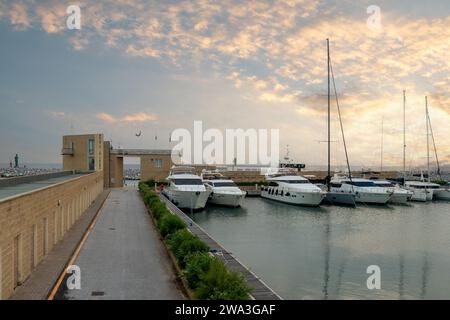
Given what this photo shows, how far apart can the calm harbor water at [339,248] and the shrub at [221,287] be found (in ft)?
22.3

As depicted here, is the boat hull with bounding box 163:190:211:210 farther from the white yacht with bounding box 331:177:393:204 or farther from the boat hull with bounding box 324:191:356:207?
the white yacht with bounding box 331:177:393:204

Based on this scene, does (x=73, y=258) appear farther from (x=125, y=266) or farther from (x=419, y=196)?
(x=419, y=196)

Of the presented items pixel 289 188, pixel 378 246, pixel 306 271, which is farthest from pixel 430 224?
pixel 306 271

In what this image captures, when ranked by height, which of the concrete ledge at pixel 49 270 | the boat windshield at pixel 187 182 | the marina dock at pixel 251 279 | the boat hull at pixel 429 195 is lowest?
the boat hull at pixel 429 195

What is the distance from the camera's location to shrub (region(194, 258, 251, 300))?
12.0 metres

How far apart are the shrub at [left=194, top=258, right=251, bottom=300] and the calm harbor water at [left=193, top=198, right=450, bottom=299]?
22.3 ft

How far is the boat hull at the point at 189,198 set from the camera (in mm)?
49969

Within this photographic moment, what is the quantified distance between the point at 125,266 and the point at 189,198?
31.5 m

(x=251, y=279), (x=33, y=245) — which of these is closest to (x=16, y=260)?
(x=33, y=245)

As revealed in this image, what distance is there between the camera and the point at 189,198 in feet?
164

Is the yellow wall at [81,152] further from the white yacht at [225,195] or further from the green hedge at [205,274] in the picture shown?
the green hedge at [205,274]

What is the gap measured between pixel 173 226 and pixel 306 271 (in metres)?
7.91

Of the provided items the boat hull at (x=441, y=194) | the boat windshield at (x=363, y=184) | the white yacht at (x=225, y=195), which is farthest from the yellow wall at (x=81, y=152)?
the boat hull at (x=441, y=194)

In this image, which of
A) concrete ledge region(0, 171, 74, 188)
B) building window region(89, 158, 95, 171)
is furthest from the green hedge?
building window region(89, 158, 95, 171)
